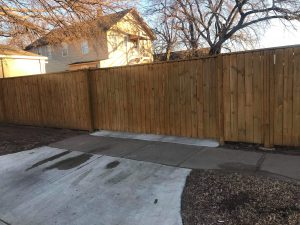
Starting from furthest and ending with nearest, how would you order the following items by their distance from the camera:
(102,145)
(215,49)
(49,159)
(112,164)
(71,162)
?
(215,49) → (102,145) → (49,159) → (71,162) → (112,164)

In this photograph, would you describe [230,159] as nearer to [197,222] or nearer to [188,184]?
[188,184]

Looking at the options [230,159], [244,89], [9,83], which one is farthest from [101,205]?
[9,83]

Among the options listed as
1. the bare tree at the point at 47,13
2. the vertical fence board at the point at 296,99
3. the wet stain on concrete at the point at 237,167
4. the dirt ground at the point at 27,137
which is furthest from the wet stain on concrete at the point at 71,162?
the bare tree at the point at 47,13

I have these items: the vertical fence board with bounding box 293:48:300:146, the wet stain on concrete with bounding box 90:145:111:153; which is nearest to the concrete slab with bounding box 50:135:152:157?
the wet stain on concrete with bounding box 90:145:111:153

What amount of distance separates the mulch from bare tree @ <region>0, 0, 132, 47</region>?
7.29 metres

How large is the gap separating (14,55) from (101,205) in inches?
553

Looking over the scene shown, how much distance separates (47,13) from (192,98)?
626 cm

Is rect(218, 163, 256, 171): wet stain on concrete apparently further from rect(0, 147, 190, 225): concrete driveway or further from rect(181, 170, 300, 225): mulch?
rect(0, 147, 190, 225): concrete driveway

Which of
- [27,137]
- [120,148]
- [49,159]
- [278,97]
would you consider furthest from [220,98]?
[27,137]

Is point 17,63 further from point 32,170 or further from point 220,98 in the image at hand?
point 220,98

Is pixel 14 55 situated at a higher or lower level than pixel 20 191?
higher

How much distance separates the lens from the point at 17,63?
608 inches

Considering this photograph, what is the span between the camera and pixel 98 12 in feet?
31.1

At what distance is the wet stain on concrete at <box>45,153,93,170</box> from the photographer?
5207 mm
